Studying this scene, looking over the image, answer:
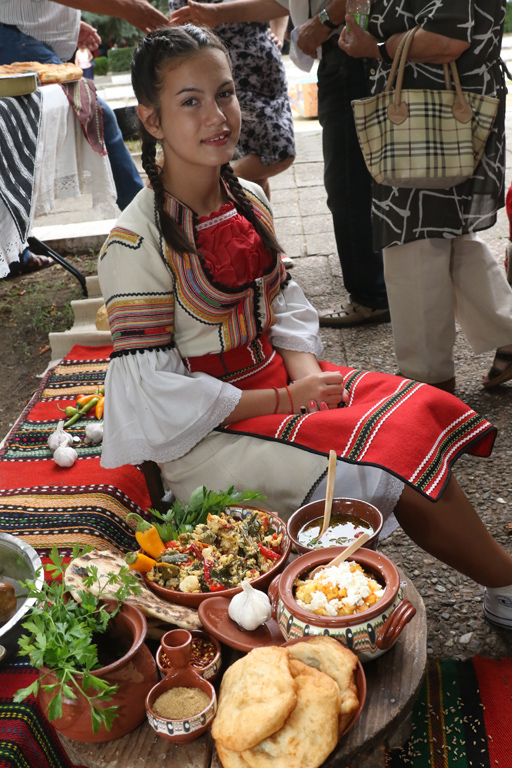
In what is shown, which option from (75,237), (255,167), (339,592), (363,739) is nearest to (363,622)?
(339,592)

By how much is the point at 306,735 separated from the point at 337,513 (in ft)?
1.84

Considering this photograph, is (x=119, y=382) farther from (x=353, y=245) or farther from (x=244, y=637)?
(x=353, y=245)

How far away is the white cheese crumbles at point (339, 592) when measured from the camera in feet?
4.16

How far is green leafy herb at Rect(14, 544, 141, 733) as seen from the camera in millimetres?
1168

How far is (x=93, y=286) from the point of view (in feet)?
15.3

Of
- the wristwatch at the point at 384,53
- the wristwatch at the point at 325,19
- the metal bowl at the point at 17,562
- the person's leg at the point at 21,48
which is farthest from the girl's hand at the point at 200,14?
the metal bowl at the point at 17,562

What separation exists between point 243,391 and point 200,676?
0.88m

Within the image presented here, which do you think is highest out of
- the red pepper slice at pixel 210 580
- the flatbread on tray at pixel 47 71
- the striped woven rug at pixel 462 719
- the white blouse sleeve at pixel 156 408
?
the flatbread on tray at pixel 47 71

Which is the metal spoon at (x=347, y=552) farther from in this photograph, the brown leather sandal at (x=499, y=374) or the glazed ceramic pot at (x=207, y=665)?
the brown leather sandal at (x=499, y=374)

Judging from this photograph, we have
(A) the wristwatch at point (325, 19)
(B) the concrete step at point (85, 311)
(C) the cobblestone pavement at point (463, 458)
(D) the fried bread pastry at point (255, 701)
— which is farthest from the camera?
(B) the concrete step at point (85, 311)

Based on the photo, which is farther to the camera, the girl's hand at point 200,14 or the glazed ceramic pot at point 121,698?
the girl's hand at point 200,14

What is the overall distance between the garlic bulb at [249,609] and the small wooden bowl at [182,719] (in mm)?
146

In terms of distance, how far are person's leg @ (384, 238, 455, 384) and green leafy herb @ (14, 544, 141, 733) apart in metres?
1.98

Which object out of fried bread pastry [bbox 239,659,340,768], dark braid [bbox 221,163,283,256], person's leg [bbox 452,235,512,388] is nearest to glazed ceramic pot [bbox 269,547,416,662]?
fried bread pastry [bbox 239,659,340,768]
